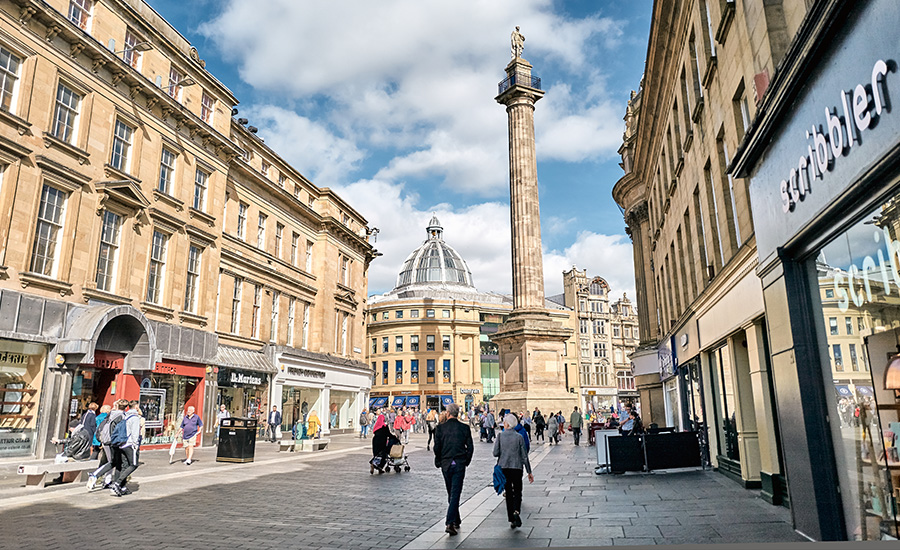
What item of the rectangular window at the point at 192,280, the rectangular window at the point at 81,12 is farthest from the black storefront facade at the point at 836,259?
the rectangular window at the point at 192,280

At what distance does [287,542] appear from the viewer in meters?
7.09

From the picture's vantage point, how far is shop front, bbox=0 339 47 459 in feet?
52.2

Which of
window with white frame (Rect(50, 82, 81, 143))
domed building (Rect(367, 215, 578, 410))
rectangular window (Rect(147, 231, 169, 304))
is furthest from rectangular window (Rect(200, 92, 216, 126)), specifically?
domed building (Rect(367, 215, 578, 410))

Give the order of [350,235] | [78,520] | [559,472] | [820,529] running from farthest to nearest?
[350,235] < [559,472] < [78,520] < [820,529]

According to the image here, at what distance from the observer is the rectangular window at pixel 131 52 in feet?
68.4

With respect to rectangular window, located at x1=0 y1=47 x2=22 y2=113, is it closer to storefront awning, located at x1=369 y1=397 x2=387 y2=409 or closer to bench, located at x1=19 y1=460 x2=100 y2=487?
bench, located at x1=19 y1=460 x2=100 y2=487

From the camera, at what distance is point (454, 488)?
788cm

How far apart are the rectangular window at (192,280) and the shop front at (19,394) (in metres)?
7.14

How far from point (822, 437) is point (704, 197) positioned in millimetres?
7833

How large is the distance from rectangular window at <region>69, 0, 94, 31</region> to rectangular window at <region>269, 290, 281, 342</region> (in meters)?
16.0

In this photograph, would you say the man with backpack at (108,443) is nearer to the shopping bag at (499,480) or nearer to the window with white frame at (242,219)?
the shopping bag at (499,480)

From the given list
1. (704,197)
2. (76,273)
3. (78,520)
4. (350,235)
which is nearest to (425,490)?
(78,520)

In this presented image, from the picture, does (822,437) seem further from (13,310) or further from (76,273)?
(76,273)

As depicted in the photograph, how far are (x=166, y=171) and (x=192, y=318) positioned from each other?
583 cm
